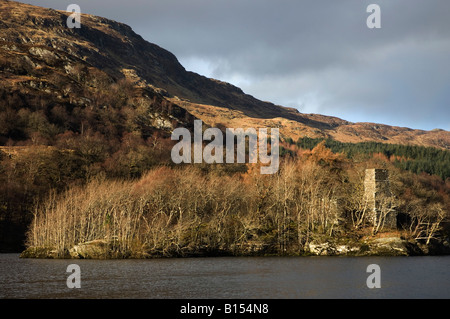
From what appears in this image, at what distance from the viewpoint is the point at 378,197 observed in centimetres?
7781

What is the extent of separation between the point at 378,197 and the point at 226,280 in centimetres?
4335

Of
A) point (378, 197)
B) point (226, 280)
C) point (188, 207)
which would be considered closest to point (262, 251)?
point (188, 207)

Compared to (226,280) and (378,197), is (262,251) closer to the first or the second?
(378,197)

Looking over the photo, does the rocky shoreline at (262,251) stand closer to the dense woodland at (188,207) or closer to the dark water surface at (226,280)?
the dense woodland at (188,207)

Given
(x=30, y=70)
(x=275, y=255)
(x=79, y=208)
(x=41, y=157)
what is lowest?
(x=275, y=255)

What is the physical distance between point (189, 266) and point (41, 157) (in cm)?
7285

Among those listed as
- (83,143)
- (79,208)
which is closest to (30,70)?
(83,143)

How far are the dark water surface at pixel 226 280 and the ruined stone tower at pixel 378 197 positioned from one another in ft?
63.8

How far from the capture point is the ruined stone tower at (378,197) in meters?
77.1

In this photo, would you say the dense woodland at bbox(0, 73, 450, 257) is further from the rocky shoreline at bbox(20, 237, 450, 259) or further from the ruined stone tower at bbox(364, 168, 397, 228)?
the ruined stone tower at bbox(364, 168, 397, 228)
